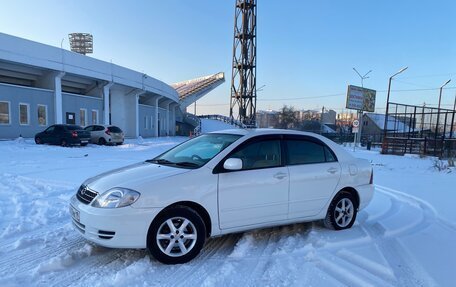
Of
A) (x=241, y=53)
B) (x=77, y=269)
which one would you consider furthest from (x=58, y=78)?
(x=241, y=53)

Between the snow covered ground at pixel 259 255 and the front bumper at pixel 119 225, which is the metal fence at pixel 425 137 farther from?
the front bumper at pixel 119 225

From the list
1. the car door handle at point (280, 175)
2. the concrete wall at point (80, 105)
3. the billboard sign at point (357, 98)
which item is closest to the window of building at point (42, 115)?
the concrete wall at point (80, 105)

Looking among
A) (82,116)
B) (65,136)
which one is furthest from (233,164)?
(82,116)

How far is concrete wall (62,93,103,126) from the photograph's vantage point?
26.3m

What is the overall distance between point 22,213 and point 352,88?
38070mm

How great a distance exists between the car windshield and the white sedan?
2 cm

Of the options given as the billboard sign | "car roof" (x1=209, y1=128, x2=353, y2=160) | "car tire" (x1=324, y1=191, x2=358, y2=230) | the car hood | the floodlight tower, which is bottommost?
"car tire" (x1=324, y1=191, x2=358, y2=230)

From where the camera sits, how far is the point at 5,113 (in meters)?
22.3

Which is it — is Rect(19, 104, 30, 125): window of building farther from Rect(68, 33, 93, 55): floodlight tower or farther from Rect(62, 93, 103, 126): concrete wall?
Rect(68, 33, 93, 55): floodlight tower

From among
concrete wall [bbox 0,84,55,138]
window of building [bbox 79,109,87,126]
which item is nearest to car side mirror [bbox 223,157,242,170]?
concrete wall [bbox 0,84,55,138]

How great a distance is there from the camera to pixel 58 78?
24656mm

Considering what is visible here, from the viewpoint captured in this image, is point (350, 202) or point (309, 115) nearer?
point (350, 202)

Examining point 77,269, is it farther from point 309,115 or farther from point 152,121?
point 309,115

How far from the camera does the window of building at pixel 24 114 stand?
23.1 metres
